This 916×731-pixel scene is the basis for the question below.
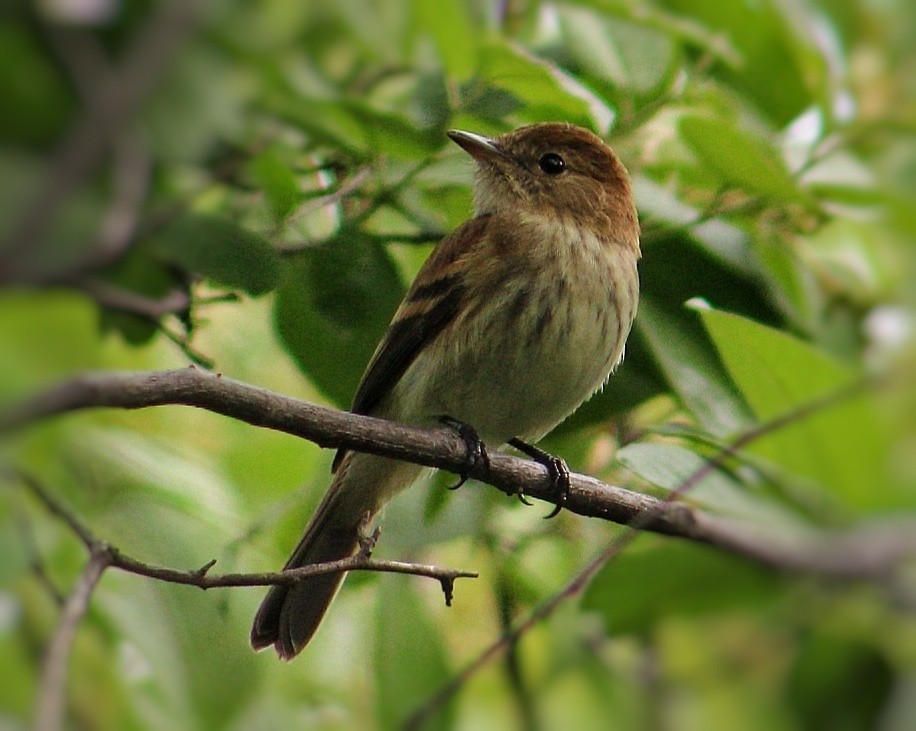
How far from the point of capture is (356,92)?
222 centimetres

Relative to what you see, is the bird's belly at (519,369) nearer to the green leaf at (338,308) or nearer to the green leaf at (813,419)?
the green leaf at (338,308)

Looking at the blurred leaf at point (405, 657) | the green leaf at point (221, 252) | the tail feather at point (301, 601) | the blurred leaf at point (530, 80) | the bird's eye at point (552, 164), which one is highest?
the blurred leaf at point (530, 80)

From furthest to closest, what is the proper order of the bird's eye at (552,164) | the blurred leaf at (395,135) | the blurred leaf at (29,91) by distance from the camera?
1. the bird's eye at (552,164)
2. the blurred leaf at (395,135)
3. the blurred leaf at (29,91)

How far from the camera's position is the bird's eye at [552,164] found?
11.1 ft

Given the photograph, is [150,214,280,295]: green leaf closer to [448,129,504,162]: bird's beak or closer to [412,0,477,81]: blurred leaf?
[412,0,477,81]: blurred leaf

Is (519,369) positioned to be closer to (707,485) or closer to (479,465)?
(479,465)

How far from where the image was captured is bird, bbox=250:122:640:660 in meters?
2.84

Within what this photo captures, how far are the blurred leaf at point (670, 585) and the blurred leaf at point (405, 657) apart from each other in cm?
95

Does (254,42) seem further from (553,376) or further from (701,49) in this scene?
(553,376)

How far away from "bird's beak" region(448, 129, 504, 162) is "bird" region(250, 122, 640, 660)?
0.01 m

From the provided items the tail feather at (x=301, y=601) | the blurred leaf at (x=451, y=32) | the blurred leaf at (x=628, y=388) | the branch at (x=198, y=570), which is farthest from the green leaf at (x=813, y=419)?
the tail feather at (x=301, y=601)

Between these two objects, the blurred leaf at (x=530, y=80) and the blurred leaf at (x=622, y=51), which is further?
the blurred leaf at (x=622, y=51)

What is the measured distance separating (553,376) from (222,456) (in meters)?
0.84

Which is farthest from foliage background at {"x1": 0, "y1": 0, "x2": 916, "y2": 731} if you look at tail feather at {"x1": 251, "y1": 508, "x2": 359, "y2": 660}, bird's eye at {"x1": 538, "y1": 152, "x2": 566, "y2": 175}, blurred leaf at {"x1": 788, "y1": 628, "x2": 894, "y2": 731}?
bird's eye at {"x1": 538, "y1": 152, "x2": 566, "y2": 175}
